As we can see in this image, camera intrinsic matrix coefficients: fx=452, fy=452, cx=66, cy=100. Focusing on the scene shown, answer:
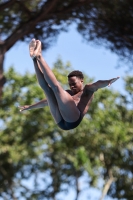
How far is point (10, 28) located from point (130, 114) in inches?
442

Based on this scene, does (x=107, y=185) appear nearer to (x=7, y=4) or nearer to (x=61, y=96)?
(x=7, y=4)

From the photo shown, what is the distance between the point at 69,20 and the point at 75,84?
7.14 metres

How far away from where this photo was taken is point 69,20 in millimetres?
11430

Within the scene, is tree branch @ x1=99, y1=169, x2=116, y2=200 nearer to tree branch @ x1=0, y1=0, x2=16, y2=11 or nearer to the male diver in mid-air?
tree branch @ x1=0, y1=0, x2=16, y2=11

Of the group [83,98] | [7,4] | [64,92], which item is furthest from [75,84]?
[7,4]

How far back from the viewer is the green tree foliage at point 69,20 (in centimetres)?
1009

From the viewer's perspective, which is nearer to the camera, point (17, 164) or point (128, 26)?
point (128, 26)

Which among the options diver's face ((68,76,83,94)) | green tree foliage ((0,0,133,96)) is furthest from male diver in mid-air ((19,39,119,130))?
green tree foliage ((0,0,133,96))

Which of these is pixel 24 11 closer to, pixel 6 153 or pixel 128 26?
pixel 128 26

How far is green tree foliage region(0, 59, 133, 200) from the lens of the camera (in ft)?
65.3

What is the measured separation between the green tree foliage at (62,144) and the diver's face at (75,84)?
14.2 m

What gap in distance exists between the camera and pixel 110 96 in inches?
816

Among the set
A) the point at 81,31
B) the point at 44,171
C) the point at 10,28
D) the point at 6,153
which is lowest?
the point at 44,171

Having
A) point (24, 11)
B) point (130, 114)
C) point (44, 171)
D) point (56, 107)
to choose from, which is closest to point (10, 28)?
point (24, 11)
